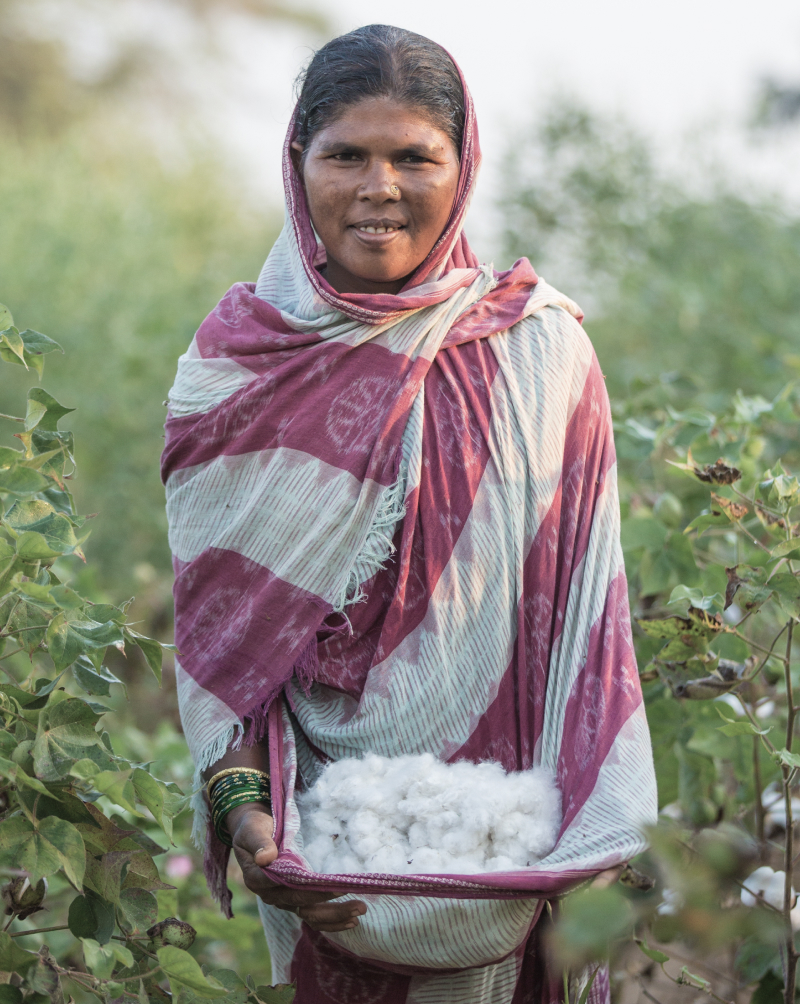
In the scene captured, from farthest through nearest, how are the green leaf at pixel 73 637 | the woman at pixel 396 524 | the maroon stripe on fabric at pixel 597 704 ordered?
the woman at pixel 396 524 → the maroon stripe on fabric at pixel 597 704 → the green leaf at pixel 73 637

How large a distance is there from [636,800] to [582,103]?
5.84m

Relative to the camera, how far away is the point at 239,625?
153 centimetres

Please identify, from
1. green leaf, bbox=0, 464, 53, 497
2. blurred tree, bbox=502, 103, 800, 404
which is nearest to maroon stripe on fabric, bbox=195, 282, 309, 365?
green leaf, bbox=0, 464, 53, 497

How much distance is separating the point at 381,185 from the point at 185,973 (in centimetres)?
104

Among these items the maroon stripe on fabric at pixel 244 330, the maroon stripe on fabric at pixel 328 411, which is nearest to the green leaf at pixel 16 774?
the maroon stripe on fabric at pixel 328 411

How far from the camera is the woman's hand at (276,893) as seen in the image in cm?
129

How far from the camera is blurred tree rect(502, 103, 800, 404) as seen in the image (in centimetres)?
495

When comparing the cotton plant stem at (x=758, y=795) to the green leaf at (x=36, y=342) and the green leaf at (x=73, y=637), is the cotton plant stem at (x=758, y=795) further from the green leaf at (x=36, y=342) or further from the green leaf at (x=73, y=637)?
the green leaf at (x=36, y=342)

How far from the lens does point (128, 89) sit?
17953 millimetres

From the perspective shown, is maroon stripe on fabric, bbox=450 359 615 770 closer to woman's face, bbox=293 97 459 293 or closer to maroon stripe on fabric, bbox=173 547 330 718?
maroon stripe on fabric, bbox=173 547 330 718

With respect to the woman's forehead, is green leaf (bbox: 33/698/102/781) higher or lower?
lower

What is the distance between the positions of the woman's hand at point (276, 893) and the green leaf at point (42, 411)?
0.60 meters

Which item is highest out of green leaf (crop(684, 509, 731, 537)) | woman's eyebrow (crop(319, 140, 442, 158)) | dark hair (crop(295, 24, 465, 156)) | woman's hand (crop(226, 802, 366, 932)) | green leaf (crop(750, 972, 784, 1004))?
dark hair (crop(295, 24, 465, 156))

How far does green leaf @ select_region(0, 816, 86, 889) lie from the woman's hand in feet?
0.71
